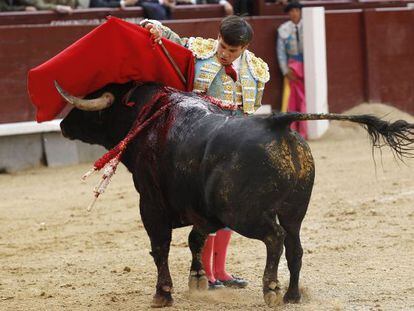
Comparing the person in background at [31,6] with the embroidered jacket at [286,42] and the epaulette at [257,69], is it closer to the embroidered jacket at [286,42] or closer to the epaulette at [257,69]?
the embroidered jacket at [286,42]

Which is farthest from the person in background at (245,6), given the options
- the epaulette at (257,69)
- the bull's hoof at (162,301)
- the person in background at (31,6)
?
the bull's hoof at (162,301)

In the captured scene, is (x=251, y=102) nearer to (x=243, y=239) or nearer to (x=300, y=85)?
(x=243, y=239)

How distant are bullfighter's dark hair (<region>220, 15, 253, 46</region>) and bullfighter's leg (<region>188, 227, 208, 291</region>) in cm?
83

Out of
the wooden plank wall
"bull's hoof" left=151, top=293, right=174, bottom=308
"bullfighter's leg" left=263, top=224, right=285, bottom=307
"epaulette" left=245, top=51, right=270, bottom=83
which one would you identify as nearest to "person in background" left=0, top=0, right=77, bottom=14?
the wooden plank wall

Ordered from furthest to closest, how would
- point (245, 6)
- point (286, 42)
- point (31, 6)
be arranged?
point (245, 6)
point (286, 42)
point (31, 6)

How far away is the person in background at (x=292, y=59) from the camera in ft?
33.9

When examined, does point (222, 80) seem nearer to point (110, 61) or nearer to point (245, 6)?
point (110, 61)

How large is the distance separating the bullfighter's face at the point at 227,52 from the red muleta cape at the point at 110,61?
0.52ft

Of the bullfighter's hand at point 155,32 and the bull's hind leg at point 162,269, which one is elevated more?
the bullfighter's hand at point 155,32

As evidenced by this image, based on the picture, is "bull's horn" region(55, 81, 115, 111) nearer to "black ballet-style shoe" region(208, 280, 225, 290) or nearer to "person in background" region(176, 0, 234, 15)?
"black ballet-style shoe" region(208, 280, 225, 290)

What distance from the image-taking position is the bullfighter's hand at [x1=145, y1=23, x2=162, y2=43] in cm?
433

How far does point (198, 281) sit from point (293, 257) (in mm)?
552

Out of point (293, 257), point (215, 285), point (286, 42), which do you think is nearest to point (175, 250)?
point (215, 285)

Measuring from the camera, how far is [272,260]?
12.3 feet
